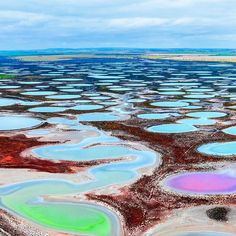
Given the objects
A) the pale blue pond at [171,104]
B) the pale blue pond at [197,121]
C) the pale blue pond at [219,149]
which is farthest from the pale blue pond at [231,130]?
the pale blue pond at [171,104]

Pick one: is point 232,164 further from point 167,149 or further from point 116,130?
point 116,130

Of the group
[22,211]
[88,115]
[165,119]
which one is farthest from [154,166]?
[88,115]

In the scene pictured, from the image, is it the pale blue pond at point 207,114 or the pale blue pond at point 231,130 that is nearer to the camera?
the pale blue pond at point 231,130

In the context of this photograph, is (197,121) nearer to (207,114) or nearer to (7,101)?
(207,114)

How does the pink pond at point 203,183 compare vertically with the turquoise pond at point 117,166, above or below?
below

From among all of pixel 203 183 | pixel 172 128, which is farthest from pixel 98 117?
pixel 203 183

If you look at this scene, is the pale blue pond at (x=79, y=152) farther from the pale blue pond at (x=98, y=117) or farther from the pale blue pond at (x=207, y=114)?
the pale blue pond at (x=207, y=114)

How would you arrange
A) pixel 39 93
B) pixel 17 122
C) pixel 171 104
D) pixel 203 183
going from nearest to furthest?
pixel 203 183, pixel 17 122, pixel 171 104, pixel 39 93
